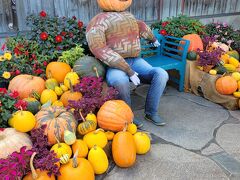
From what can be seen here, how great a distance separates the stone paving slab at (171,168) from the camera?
2.51 meters

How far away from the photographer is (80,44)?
3773mm

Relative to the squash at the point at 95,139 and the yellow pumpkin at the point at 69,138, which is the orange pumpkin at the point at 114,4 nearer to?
the squash at the point at 95,139

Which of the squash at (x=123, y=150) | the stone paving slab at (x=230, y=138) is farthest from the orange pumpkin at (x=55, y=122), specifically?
the stone paving slab at (x=230, y=138)

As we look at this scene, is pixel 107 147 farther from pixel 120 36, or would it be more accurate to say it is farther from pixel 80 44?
pixel 80 44

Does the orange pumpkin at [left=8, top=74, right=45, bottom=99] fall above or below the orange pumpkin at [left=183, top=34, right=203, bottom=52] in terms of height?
below

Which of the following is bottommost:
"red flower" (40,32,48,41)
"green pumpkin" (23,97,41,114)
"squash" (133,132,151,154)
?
"squash" (133,132,151,154)

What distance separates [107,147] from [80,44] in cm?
167

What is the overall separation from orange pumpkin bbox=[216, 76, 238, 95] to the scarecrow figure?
1.04 metres

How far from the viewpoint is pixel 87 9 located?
4.70 m

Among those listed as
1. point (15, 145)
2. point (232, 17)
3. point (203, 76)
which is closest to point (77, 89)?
point (15, 145)

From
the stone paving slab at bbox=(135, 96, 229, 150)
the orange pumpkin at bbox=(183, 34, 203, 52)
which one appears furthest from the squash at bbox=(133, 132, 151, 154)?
the orange pumpkin at bbox=(183, 34, 203, 52)

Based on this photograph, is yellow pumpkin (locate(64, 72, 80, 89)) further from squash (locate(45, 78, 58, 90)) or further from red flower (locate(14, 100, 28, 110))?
red flower (locate(14, 100, 28, 110))

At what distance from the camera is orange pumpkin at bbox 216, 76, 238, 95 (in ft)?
12.4

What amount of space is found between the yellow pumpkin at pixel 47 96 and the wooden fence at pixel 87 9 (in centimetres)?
164
